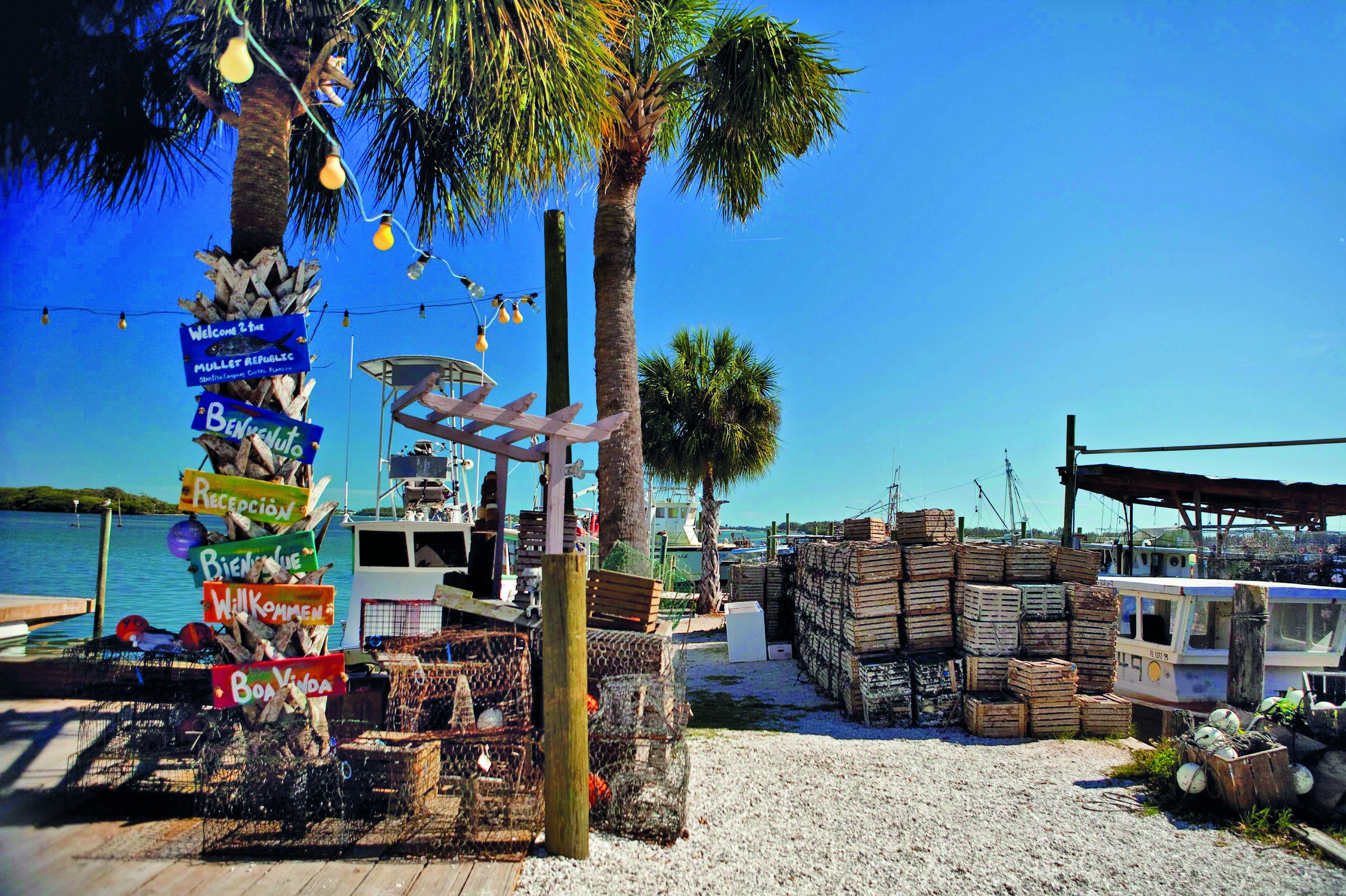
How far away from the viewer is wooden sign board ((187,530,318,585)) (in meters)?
4.61

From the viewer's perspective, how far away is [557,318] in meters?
9.95

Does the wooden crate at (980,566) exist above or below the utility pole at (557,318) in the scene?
below

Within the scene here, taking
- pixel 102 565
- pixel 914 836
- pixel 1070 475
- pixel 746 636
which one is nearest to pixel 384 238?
pixel 914 836

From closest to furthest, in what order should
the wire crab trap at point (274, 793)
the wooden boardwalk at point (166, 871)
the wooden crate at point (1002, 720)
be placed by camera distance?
1. the wooden boardwalk at point (166, 871)
2. the wire crab trap at point (274, 793)
3. the wooden crate at point (1002, 720)

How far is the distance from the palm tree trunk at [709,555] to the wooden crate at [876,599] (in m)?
11.4

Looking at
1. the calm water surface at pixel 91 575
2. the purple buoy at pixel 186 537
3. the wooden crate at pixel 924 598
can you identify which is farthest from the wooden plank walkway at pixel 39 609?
the wooden crate at pixel 924 598

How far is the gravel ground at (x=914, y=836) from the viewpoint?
454 centimetres

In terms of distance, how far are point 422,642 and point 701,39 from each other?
794 centimetres

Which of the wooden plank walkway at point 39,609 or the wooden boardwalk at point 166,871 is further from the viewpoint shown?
the wooden plank walkway at point 39,609

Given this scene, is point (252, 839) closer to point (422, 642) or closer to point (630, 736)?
point (422, 642)

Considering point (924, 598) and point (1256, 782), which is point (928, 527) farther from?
point (1256, 782)

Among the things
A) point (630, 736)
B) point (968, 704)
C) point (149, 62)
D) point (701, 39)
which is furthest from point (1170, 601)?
point (149, 62)

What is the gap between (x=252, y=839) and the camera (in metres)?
4.25

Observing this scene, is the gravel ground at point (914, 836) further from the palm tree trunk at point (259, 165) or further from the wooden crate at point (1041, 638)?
the palm tree trunk at point (259, 165)
